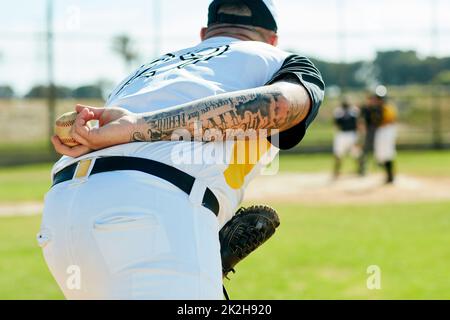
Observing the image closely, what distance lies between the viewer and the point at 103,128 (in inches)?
102

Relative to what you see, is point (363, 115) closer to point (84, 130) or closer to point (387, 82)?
point (387, 82)

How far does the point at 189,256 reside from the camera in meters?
2.42

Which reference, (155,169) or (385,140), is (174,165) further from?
(385,140)

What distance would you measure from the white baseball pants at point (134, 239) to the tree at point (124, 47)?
879 inches

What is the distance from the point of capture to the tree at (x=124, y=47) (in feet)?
80.3

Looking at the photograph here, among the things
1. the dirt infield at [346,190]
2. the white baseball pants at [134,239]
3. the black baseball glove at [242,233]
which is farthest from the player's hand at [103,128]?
the dirt infield at [346,190]

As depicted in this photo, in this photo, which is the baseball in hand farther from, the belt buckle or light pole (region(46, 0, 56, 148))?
light pole (region(46, 0, 56, 148))

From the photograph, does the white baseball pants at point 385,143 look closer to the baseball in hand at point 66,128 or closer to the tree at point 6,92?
the tree at point 6,92

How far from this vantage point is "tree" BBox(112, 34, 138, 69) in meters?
24.5

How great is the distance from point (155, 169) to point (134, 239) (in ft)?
0.94

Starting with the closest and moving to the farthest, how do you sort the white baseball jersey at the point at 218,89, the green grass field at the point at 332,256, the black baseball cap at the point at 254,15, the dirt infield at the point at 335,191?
the white baseball jersey at the point at 218,89
the black baseball cap at the point at 254,15
the green grass field at the point at 332,256
the dirt infield at the point at 335,191

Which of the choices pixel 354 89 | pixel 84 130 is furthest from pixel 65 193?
pixel 354 89
